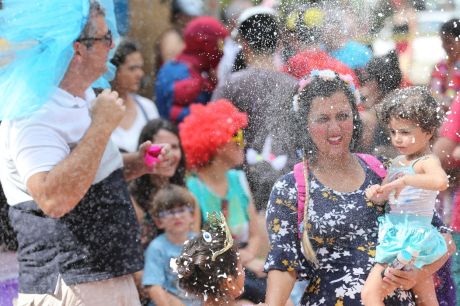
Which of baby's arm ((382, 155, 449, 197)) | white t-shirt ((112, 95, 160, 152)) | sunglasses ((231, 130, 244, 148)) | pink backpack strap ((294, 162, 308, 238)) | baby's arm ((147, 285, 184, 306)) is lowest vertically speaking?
baby's arm ((147, 285, 184, 306))

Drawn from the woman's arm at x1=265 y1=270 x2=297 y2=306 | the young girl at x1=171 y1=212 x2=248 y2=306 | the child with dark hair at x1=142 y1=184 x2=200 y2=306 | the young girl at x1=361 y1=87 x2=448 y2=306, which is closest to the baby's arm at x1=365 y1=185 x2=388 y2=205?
the young girl at x1=361 y1=87 x2=448 y2=306

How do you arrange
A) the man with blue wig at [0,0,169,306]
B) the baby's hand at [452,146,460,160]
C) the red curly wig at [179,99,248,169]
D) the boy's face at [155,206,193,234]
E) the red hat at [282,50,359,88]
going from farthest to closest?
the boy's face at [155,206,193,234] < the red curly wig at [179,99,248,169] < the baby's hand at [452,146,460,160] < the red hat at [282,50,359,88] < the man with blue wig at [0,0,169,306]

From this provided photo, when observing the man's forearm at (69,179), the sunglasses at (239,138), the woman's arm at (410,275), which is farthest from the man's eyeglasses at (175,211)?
the woman's arm at (410,275)

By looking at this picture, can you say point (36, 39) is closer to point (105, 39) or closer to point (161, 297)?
point (105, 39)

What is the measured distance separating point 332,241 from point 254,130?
79cm

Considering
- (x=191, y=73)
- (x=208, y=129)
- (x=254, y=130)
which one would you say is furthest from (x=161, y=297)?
(x=191, y=73)

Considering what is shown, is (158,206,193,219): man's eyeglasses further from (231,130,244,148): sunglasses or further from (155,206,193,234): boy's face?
(231,130,244,148): sunglasses

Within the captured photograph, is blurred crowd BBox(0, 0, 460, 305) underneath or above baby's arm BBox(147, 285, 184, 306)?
above

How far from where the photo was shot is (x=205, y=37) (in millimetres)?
5891

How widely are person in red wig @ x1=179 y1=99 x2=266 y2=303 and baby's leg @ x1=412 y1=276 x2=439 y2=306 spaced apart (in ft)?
2.49

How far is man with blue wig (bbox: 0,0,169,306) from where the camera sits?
10.9 ft

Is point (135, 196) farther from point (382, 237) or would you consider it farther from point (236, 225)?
point (382, 237)

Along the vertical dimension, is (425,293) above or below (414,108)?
below

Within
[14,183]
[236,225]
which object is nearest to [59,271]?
[14,183]
